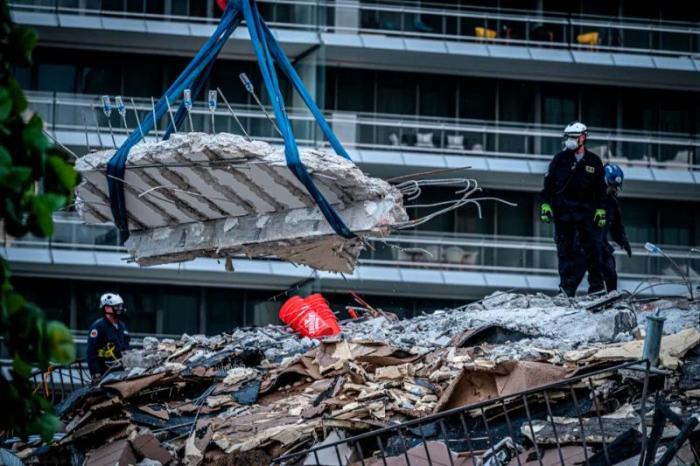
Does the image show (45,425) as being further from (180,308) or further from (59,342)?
(180,308)

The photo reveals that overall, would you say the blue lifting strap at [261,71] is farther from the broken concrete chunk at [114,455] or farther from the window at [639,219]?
the window at [639,219]

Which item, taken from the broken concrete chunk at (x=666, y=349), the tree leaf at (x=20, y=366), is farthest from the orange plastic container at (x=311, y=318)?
the tree leaf at (x=20, y=366)

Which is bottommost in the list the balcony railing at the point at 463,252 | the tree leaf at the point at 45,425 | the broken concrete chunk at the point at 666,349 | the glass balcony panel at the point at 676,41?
the balcony railing at the point at 463,252

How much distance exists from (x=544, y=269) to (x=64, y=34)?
32.8 feet

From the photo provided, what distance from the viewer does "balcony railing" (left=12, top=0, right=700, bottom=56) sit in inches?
1294

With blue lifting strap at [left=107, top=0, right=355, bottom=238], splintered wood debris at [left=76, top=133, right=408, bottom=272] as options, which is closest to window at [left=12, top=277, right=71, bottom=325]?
splintered wood debris at [left=76, top=133, right=408, bottom=272]

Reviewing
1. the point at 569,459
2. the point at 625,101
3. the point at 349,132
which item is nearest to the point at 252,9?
the point at 569,459

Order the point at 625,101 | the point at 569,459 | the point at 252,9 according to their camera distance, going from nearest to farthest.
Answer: the point at 569,459 → the point at 252,9 → the point at 625,101

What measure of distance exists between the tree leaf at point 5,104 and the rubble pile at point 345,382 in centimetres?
502

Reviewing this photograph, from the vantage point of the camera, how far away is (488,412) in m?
13.0

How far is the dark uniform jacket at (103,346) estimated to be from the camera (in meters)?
17.1

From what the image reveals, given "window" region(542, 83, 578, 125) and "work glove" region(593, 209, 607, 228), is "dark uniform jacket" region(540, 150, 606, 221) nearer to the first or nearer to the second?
"work glove" region(593, 209, 607, 228)

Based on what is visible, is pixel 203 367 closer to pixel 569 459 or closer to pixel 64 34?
pixel 569 459

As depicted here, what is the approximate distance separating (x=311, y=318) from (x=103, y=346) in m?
2.08
